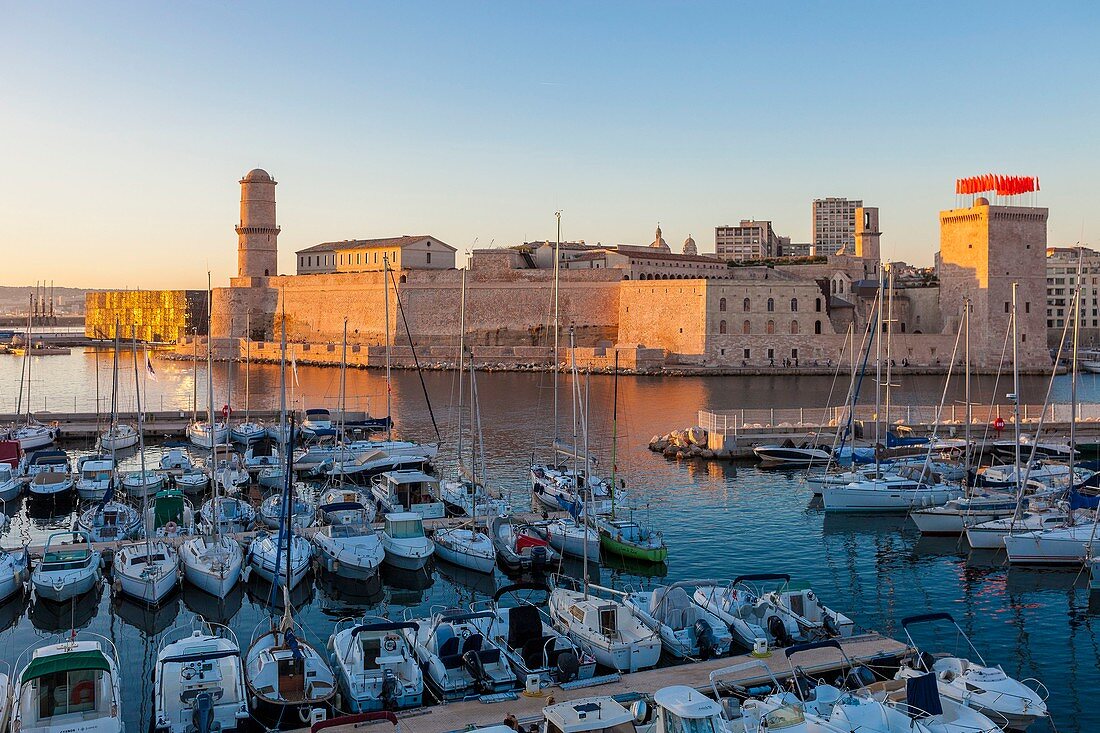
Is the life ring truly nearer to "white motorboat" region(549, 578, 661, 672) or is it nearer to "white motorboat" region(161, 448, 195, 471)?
"white motorboat" region(549, 578, 661, 672)

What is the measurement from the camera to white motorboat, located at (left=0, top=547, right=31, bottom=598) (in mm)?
11164

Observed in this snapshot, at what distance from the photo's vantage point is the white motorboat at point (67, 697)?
281 inches

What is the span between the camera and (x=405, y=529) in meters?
12.7

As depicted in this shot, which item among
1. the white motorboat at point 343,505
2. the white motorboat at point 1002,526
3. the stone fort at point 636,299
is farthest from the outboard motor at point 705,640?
the stone fort at point 636,299

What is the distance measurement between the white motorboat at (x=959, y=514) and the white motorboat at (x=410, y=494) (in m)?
6.89

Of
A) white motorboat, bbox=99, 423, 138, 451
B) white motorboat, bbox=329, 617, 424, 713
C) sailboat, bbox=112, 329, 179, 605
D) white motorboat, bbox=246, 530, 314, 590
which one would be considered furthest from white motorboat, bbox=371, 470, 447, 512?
white motorboat, bbox=99, 423, 138, 451

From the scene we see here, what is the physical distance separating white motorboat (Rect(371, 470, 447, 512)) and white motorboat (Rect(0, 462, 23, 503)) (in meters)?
5.77

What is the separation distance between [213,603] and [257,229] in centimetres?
4874

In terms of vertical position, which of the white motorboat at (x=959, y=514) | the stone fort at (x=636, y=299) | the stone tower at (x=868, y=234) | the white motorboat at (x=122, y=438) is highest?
the stone tower at (x=868, y=234)

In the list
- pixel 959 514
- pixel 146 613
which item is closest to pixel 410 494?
pixel 146 613

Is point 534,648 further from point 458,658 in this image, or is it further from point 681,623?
point 681,623

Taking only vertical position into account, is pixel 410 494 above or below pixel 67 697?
above

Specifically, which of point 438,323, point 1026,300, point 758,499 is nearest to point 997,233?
point 1026,300

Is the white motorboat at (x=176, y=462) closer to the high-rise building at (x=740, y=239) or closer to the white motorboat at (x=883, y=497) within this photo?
the white motorboat at (x=883, y=497)
